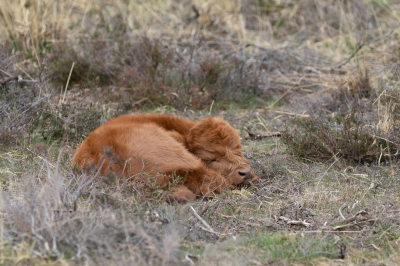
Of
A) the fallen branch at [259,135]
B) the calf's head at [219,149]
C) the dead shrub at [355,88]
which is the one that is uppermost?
the calf's head at [219,149]

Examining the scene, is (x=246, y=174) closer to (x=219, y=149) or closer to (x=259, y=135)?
(x=219, y=149)

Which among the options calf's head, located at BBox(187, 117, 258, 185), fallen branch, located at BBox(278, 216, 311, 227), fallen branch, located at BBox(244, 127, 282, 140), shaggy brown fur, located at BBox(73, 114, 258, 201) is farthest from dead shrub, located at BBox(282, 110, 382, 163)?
fallen branch, located at BBox(278, 216, 311, 227)

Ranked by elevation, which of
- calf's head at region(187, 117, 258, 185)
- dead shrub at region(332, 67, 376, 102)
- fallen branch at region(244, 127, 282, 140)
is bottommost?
fallen branch at region(244, 127, 282, 140)

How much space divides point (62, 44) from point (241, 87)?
141 inches

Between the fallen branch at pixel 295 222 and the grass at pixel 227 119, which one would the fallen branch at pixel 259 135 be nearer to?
the grass at pixel 227 119

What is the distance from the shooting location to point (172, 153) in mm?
3865

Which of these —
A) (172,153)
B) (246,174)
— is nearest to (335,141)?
(246,174)

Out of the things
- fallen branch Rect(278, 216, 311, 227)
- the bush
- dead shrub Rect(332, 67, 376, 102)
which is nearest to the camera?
fallen branch Rect(278, 216, 311, 227)

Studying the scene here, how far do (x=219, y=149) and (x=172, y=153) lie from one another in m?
0.59

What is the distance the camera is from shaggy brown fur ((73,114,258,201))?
3.67 metres

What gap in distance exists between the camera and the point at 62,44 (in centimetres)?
833

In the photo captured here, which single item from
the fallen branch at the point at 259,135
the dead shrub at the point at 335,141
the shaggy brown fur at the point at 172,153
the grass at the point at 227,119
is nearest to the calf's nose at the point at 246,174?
the shaggy brown fur at the point at 172,153

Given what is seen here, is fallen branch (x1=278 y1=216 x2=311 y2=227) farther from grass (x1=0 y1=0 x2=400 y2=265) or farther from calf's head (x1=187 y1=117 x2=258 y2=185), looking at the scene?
calf's head (x1=187 y1=117 x2=258 y2=185)

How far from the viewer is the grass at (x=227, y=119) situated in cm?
293
